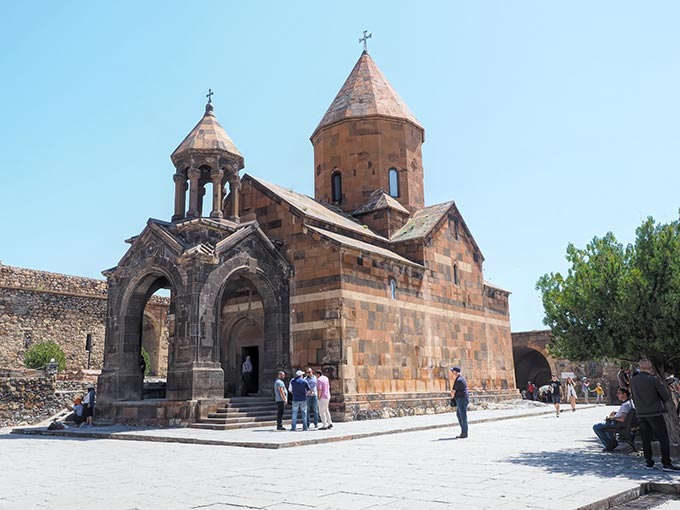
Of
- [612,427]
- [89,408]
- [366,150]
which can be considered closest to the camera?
[612,427]

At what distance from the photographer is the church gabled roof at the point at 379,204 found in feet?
65.2

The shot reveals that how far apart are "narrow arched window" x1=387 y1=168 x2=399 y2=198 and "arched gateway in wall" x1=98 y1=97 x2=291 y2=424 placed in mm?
6565

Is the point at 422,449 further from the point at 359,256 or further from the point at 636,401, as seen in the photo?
the point at 359,256

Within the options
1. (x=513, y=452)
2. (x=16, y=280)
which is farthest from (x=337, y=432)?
(x=16, y=280)

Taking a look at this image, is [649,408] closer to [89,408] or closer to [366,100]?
[89,408]

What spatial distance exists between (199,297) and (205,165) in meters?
4.47

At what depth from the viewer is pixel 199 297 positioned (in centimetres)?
1352

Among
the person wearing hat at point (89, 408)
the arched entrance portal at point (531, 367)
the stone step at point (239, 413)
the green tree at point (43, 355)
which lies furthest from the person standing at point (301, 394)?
the arched entrance portal at point (531, 367)

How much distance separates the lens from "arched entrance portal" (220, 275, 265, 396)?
17016 millimetres

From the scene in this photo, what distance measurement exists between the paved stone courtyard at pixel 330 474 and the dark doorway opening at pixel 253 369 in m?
6.46

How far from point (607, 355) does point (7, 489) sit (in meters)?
7.60

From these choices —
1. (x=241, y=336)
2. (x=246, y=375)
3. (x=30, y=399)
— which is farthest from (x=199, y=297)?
(x=30, y=399)

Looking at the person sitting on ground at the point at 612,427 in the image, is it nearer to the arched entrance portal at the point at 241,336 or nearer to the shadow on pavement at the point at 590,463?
the shadow on pavement at the point at 590,463

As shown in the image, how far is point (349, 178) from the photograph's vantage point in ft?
68.8
